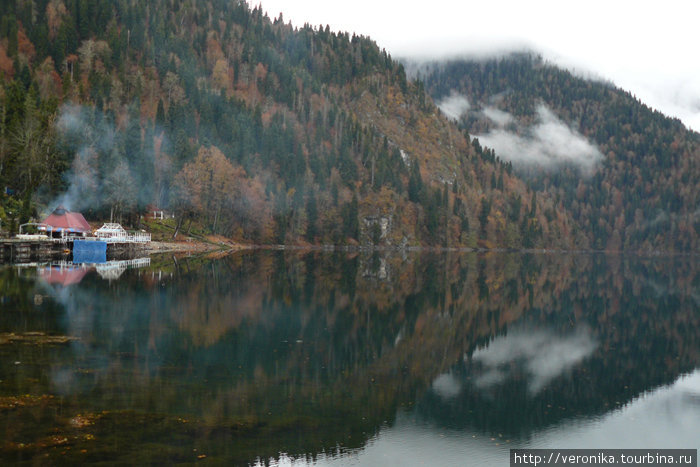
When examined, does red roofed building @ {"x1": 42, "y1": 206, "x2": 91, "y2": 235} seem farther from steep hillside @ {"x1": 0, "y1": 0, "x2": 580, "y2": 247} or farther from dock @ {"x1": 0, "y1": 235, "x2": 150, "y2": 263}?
steep hillside @ {"x1": 0, "y1": 0, "x2": 580, "y2": 247}

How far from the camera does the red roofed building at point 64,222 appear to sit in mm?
97681

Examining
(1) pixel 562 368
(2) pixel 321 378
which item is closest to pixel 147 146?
(2) pixel 321 378

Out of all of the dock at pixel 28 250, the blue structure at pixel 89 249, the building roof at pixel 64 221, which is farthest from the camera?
the building roof at pixel 64 221

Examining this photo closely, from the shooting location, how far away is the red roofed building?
320 feet

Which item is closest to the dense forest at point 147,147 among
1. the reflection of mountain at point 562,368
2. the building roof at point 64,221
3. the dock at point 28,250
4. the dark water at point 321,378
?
the building roof at point 64,221

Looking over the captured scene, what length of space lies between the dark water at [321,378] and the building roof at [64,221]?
5164 centimetres

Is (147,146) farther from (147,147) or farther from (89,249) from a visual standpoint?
(89,249)

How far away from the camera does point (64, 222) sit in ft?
324

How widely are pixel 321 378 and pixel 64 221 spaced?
87.0m

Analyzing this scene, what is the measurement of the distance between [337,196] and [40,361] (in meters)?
156

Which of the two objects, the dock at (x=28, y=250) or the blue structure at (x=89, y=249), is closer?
the dock at (x=28, y=250)

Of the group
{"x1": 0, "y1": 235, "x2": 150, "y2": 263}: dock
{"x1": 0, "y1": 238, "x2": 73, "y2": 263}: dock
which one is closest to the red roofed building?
{"x1": 0, "y1": 235, "x2": 150, "y2": 263}: dock

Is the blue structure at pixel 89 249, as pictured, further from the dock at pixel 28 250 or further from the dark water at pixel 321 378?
the dark water at pixel 321 378

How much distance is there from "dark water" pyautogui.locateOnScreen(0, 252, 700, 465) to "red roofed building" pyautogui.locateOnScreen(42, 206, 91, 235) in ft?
169
